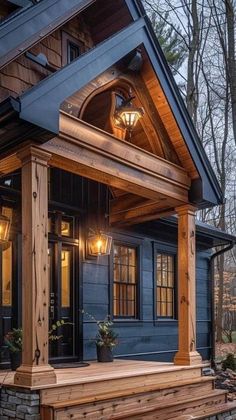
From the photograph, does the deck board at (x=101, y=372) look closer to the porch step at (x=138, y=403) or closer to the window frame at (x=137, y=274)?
the porch step at (x=138, y=403)

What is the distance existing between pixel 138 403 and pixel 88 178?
307 centimetres

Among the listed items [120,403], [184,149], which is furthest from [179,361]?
[184,149]

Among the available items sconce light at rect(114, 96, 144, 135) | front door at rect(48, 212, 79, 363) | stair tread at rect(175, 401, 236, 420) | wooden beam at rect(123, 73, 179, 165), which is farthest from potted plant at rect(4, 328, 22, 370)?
wooden beam at rect(123, 73, 179, 165)

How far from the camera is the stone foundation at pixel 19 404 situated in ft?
15.0

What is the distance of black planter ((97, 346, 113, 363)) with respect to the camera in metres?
7.38

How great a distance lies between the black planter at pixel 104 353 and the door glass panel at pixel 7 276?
1558mm

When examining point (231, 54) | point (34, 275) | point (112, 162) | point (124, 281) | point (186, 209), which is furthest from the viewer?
point (231, 54)

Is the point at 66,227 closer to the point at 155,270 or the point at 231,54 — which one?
the point at 155,270

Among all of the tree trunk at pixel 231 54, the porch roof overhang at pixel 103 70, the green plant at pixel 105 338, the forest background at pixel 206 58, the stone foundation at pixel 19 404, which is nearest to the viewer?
the stone foundation at pixel 19 404

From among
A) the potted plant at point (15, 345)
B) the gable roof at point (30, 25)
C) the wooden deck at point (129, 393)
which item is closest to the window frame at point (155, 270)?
the wooden deck at point (129, 393)

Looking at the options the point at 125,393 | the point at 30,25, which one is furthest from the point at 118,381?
the point at 30,25

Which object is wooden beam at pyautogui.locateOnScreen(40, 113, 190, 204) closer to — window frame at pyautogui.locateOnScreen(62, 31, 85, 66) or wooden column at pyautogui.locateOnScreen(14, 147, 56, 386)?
wooden column at pyautogui.locateOnScreen(14, 147, 56, 386)

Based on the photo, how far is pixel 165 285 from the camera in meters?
10.0

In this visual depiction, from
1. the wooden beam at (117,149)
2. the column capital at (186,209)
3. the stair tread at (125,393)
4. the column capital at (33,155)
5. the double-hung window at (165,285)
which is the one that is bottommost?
the stair tread at (125,393)
